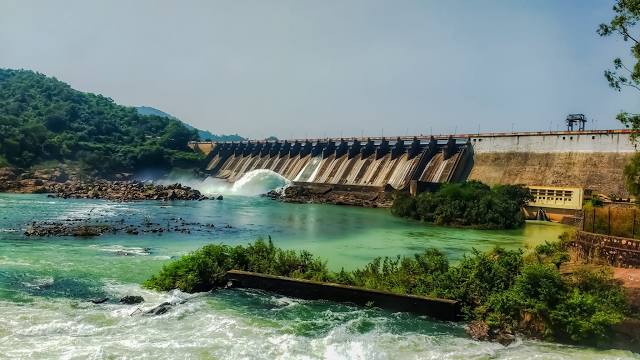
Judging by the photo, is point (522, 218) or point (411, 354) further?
point (522, 218)

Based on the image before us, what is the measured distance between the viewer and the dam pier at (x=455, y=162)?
150ft

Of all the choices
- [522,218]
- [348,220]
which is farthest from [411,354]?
[522,218]

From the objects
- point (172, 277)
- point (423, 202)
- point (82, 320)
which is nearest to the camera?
point (82, 320)

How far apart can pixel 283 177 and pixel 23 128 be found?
3935 cm

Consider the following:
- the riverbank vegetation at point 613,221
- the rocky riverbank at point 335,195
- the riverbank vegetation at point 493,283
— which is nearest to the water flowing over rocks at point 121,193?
the rocky riverbank at point 335,195

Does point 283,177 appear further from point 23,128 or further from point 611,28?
point 611,28

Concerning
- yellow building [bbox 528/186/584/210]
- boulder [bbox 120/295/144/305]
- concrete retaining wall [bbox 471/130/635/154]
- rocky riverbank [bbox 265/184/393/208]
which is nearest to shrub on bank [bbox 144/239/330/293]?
boulder [bbox 120/295/144/305]

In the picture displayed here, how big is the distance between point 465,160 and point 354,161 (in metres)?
15.6

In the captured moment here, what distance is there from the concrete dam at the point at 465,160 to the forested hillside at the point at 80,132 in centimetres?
1832

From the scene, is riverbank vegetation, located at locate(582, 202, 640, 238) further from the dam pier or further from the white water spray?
the white water spray

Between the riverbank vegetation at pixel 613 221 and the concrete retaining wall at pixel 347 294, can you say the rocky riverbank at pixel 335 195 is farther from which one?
the concrete retaining wall at pixel 347 294

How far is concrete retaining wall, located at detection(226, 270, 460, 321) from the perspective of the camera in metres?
13.5

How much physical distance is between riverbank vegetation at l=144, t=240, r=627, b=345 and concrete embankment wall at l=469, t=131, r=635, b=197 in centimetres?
2985

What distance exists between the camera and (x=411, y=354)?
11.0 m
